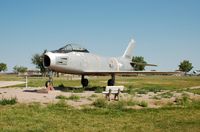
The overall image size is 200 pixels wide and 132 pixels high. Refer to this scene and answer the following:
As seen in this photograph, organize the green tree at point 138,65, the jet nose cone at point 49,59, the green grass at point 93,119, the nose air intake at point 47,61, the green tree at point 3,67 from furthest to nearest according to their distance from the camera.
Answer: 1. the green tree at point 3,67
2. the green tree at point 138,65
3. the nose air intake at point 47,61
4. the jet nose cone at point 49,59
5. the green grass at point 93,119

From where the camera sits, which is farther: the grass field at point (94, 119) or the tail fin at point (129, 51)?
the tail fin at point (129, 51)

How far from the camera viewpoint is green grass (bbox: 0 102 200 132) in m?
9.29

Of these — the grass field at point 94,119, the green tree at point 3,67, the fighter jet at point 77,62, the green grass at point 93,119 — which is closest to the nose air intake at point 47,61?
the fighter jet at point 77,62

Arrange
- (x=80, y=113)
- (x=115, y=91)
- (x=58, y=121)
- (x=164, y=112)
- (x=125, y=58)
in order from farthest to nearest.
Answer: (x=125, y=58) < (x=115, y=91) < (x=164, y=112) < (x=80, y=113) < (x=58, y=121)

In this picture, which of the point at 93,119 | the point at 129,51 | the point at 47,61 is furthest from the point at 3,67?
the point at 93,119

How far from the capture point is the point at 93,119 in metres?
10.7

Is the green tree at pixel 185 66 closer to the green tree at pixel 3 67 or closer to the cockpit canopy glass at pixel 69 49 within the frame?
the green tree at pixel 3 67

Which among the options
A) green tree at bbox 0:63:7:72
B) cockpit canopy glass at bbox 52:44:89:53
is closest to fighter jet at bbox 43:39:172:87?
cockpit canopy glass at bbox 52:44:89:53

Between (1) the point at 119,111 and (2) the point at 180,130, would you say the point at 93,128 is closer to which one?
(2) the point at 180,130

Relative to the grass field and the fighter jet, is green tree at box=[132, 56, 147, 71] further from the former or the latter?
the grass field

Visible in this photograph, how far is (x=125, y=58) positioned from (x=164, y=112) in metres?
22.7

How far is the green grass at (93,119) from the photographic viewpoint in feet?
30.5

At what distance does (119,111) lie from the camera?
12.6m

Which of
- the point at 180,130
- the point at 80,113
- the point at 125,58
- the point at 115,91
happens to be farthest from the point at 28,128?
the point at 125,58
